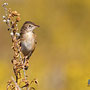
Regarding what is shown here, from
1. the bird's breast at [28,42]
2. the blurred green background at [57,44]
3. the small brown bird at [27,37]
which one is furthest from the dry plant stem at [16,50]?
the blurred green background at [57,44]

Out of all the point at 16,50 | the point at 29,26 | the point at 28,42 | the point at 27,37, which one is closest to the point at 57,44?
the point at 28,42

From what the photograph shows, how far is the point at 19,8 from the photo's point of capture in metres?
15.7

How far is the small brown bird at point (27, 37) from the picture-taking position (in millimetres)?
5693

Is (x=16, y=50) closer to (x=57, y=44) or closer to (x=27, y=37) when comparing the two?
(x=27, y=37)

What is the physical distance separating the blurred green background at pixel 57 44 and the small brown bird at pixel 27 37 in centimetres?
93

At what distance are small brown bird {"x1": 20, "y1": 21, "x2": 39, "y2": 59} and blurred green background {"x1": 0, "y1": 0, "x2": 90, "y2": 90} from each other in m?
0.93

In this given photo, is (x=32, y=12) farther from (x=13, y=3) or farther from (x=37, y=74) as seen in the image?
(x=37, y=74)

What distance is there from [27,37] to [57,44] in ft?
21.3

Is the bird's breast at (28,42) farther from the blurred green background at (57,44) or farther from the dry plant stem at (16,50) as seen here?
the dry plant stem at (16,50)

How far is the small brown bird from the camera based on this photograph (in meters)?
5.69

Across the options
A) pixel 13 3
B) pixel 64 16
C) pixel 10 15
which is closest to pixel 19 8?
pixel 13 3

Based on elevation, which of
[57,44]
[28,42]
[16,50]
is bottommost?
[57,44]

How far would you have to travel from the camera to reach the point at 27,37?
19.4 feet

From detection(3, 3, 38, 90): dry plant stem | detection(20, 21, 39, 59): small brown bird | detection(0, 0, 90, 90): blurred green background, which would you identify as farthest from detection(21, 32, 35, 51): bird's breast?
detection(3, 3, 38, 90): dry plant stem
